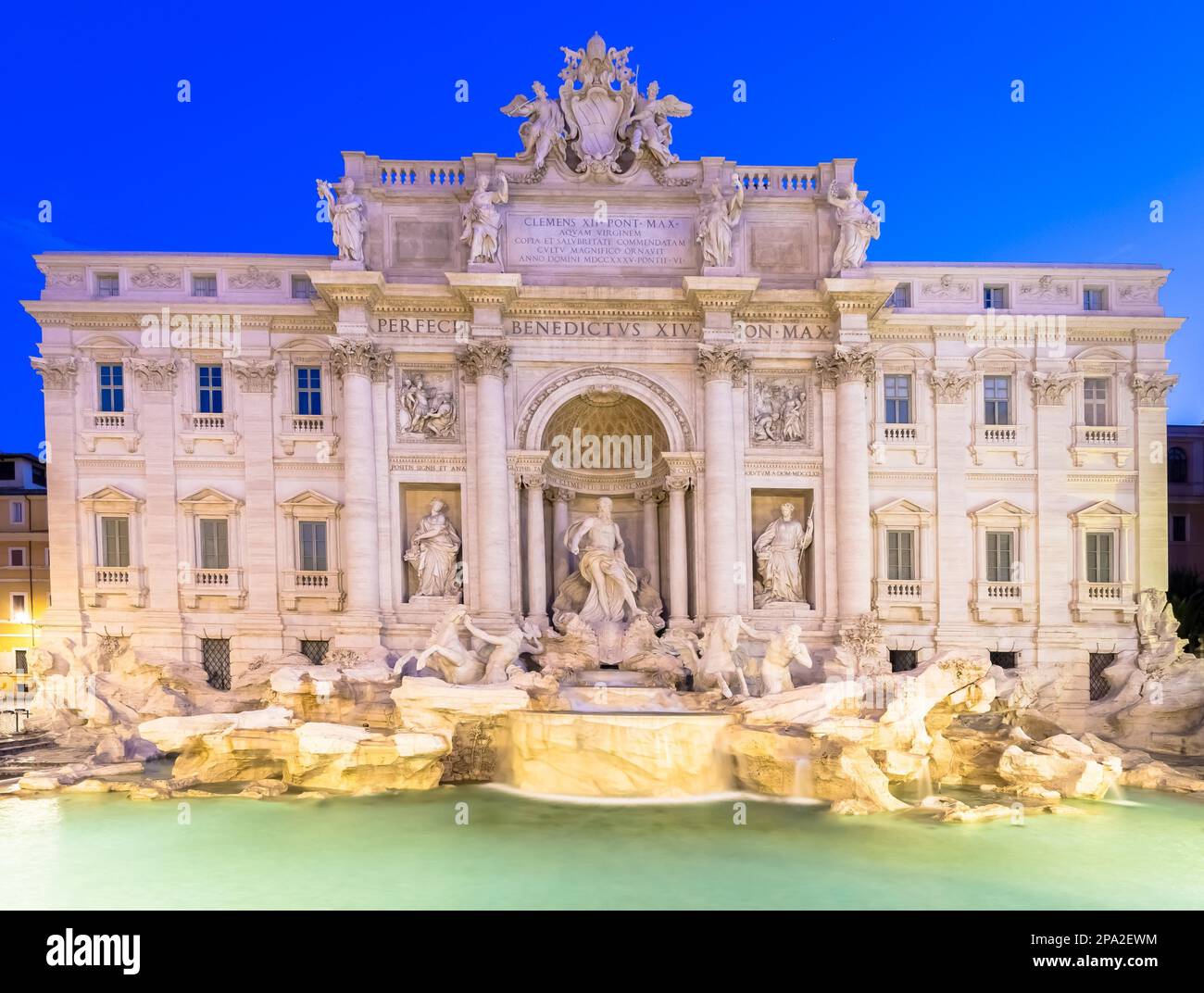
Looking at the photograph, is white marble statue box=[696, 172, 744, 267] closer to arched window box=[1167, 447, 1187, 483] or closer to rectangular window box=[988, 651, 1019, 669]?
rectangular window box=[988, 651, 1019, 669]

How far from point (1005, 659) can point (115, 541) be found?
23005 millimetres

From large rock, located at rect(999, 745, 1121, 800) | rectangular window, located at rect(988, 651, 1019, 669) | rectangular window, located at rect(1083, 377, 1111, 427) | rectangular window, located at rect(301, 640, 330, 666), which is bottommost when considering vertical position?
large rock, located at rect(999, 745, 1121, 800)

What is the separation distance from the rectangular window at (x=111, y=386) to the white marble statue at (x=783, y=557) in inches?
655

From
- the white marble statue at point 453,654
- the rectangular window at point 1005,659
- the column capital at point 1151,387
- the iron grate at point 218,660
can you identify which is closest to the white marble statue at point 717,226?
the white marble statue at point 453,654

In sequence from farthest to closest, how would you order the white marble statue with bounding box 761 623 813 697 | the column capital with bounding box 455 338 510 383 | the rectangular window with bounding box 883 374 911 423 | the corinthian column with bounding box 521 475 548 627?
the rectangular window with bounding box 883 374 911 423
the corinthian column with bounding box 521 475 548 627
the column capital with bounding box 455 338 510 383
the white marble statue with bounding box 761 623 813 697

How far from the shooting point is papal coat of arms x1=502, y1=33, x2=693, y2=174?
20.0 metres

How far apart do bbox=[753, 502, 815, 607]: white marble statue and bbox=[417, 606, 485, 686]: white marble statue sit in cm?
749

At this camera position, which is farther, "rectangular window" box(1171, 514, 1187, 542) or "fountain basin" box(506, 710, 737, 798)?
"rectangular window" box(1171, 514, 1187, 542)

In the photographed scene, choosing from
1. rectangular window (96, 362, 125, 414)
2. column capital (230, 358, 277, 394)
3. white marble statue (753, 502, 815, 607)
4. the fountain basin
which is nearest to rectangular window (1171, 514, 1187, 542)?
white marble statue (753, 502, 815, 607)

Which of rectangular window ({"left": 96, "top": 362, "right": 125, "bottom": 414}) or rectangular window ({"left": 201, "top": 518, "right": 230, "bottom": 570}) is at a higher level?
rectangular window ({"left": 96, "top": 362, "right": 125, "bottom": 414})

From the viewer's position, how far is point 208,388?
20.6 m

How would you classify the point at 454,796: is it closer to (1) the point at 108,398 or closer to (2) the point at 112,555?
(2) the point at 112,555
